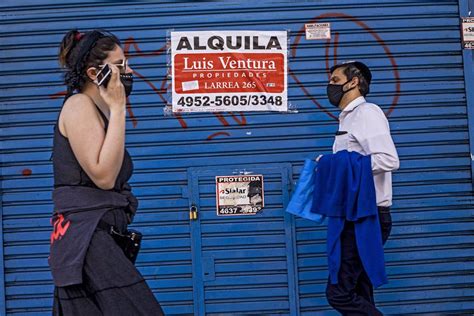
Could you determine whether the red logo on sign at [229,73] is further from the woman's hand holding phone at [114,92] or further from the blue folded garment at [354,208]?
the woman's hand holding phone at [114,92]

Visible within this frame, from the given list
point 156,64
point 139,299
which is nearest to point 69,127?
point 139,299

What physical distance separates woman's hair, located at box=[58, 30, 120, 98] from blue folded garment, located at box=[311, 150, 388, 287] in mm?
1911

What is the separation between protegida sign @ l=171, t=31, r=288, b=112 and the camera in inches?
209

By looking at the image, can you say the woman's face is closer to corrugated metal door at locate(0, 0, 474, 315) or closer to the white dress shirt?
the white dress shirt

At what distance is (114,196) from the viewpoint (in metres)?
2.97

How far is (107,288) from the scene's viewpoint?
2.82 meters

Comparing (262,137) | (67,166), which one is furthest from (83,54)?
(262,137)

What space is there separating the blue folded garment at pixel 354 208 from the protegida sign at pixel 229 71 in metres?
1.06

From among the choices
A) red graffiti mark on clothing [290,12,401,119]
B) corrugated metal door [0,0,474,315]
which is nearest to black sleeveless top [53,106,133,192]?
corrugated metal door [0,0,474,315]

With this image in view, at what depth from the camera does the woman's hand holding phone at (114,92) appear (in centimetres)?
291

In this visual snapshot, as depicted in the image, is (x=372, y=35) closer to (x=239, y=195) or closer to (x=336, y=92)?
(x=336, y=92)

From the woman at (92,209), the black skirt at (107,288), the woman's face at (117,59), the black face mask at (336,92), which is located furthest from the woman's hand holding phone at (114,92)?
the black face mask at (336,92)

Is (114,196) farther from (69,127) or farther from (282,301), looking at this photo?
(282,301)

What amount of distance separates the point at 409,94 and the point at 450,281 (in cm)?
151
